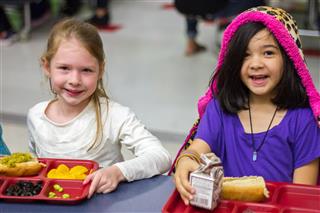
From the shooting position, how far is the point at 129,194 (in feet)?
5.21

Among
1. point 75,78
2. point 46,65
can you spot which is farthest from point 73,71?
point 46,65

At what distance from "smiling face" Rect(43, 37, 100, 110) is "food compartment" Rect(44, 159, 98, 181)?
0.26 meters

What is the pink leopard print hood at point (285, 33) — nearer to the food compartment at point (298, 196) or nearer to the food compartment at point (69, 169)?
the food compartment at point (298, 196)

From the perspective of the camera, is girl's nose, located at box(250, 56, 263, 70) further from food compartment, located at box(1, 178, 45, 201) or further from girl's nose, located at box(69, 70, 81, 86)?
food compartment, located at box(1, 178, 45, 201)

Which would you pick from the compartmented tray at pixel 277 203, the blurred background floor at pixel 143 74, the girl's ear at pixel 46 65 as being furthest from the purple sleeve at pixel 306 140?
the blurred background floor at pixel 143 74

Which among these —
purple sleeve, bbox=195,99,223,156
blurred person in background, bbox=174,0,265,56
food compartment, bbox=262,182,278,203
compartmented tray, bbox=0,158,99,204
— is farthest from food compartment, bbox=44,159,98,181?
blurred person in background, bbox=174,0,265,56

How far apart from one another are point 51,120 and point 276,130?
71 cm

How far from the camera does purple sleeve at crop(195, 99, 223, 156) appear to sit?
1849 millimetres

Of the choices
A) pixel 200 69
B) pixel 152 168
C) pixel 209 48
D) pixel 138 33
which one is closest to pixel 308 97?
pixel 152 168

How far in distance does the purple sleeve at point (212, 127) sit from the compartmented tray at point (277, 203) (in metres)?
0.33

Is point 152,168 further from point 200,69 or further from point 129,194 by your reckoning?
point 200,69

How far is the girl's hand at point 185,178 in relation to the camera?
4.70ft

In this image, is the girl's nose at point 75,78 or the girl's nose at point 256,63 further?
the girl's nose at point 75,78

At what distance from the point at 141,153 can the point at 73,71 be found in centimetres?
32
